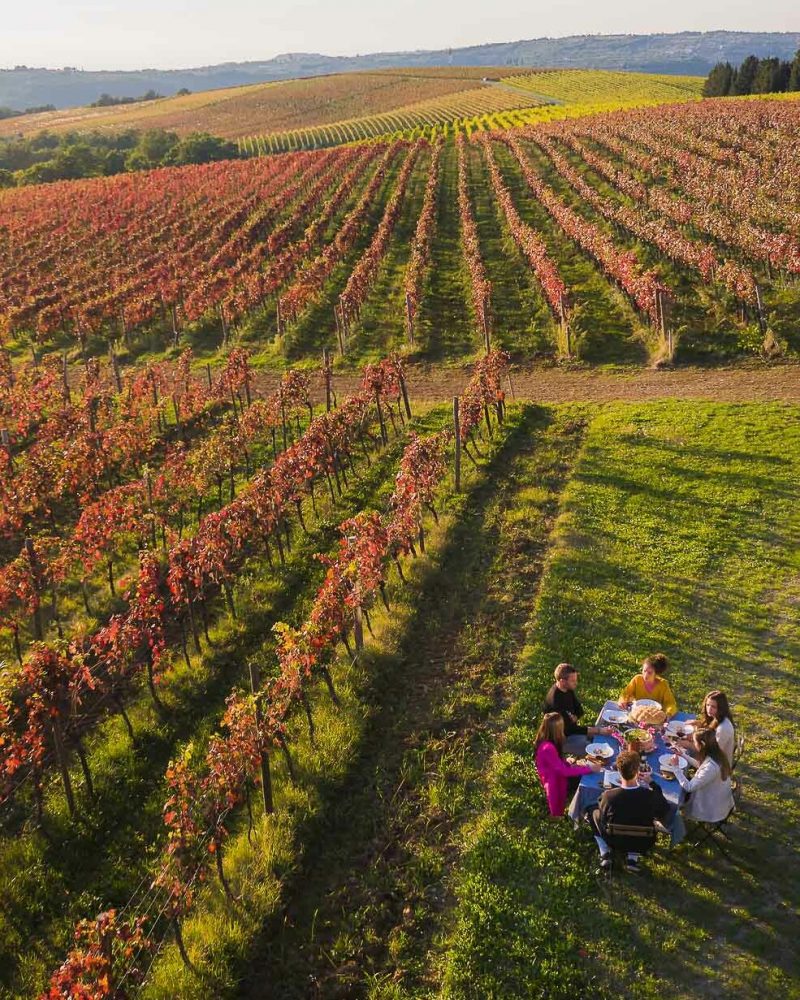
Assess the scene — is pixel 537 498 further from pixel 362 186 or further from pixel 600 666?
pixel 362 186

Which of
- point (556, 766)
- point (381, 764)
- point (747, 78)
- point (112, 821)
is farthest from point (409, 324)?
point (747, 78)

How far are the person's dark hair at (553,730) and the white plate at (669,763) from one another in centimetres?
103

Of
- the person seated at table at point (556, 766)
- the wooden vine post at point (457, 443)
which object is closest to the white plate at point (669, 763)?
the person seated at table at point (556, 766)

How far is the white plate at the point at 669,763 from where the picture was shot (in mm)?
7617

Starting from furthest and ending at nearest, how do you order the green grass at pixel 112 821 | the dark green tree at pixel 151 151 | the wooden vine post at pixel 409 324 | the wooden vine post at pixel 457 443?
the dark green tree at pixel 151 151 < the wooden vine post at pixel 409 324 < the wooden vine post at pixel 457 443 < the green grass at pixel 112 821

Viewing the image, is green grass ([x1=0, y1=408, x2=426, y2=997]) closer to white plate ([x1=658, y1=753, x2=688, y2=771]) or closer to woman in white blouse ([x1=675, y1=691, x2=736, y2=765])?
white plate ([x1=658, y1=753, x2=688, y2=771])

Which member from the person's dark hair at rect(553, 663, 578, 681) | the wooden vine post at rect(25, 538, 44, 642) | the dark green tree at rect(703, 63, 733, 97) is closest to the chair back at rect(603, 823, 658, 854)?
the person's dark hair at rect(553, 663, 578, 681)

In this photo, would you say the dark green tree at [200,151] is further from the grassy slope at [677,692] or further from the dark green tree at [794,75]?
the grassy slope at [677,692]

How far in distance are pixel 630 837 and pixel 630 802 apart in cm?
43

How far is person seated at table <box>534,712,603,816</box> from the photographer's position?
764 centimetres

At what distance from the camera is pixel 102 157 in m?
76.9

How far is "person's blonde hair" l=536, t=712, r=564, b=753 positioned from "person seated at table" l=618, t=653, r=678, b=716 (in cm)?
136

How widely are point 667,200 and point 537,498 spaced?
84.5 ft

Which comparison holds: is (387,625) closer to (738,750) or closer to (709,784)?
(738,750)
